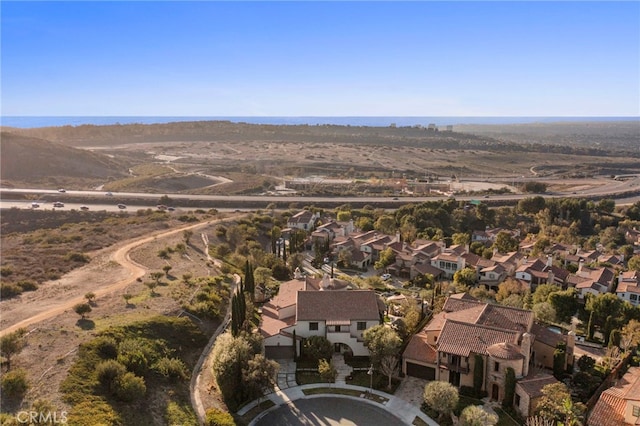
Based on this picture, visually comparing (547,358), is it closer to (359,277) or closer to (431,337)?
(431,337)

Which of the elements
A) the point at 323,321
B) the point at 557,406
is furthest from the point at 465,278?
the point at 557,406

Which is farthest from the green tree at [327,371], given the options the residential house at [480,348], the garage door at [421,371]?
the garage door at [421,371]

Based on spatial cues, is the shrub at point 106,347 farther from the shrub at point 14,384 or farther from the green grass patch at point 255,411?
the green grass patch at point 255,411

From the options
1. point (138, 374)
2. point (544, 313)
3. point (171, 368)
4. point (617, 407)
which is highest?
point (138, 374)

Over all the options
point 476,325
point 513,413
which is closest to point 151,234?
point 476,325

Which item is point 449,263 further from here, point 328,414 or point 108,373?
point 108,373

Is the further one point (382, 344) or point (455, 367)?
point (382, 344)
